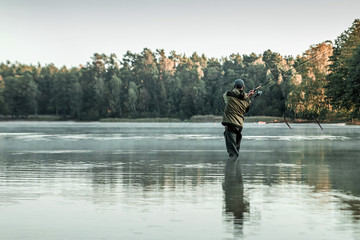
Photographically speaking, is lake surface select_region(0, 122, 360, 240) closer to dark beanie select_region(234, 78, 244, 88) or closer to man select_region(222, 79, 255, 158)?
man select_region(222, 79, 255, 158)

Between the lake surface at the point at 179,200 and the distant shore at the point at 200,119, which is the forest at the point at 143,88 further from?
the lake surface at the point at 179,200

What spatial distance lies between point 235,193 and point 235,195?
0.90 ft

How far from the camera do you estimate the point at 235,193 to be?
10609 mm

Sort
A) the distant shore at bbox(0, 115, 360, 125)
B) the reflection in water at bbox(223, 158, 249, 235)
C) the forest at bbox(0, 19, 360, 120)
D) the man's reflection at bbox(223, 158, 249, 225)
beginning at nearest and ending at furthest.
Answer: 1. the reflection in water at bbox(223, 158, 249, 235)
2. the man's reflection at bbox(223, 158, 249, 225)
3. the distant shore at bbox(0, 115, 360, 125)
4. the forest at bbox(0, 19, 360, 120)

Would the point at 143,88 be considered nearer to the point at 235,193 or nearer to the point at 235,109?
the point at 235,109

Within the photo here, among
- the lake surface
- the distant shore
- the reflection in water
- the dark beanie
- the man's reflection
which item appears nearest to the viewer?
the lake surface

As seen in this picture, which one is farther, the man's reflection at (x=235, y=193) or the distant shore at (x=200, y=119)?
the distant shore at (x=200, y=119)

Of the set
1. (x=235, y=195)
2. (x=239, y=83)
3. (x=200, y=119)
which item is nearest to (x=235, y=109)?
(x=239, y=83)

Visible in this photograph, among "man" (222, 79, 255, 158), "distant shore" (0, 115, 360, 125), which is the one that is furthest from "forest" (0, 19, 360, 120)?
"man" (222, 79, 255, 158)

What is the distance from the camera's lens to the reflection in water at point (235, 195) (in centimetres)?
809

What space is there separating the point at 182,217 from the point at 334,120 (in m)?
90.5

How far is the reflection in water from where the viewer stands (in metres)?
8.09

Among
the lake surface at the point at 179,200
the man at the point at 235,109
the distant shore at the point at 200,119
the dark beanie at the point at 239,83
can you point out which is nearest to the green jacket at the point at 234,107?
the man at the point at 235,109

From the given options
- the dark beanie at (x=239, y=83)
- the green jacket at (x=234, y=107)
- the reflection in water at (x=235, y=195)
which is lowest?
the reflection in water at (x=235, y=195)
